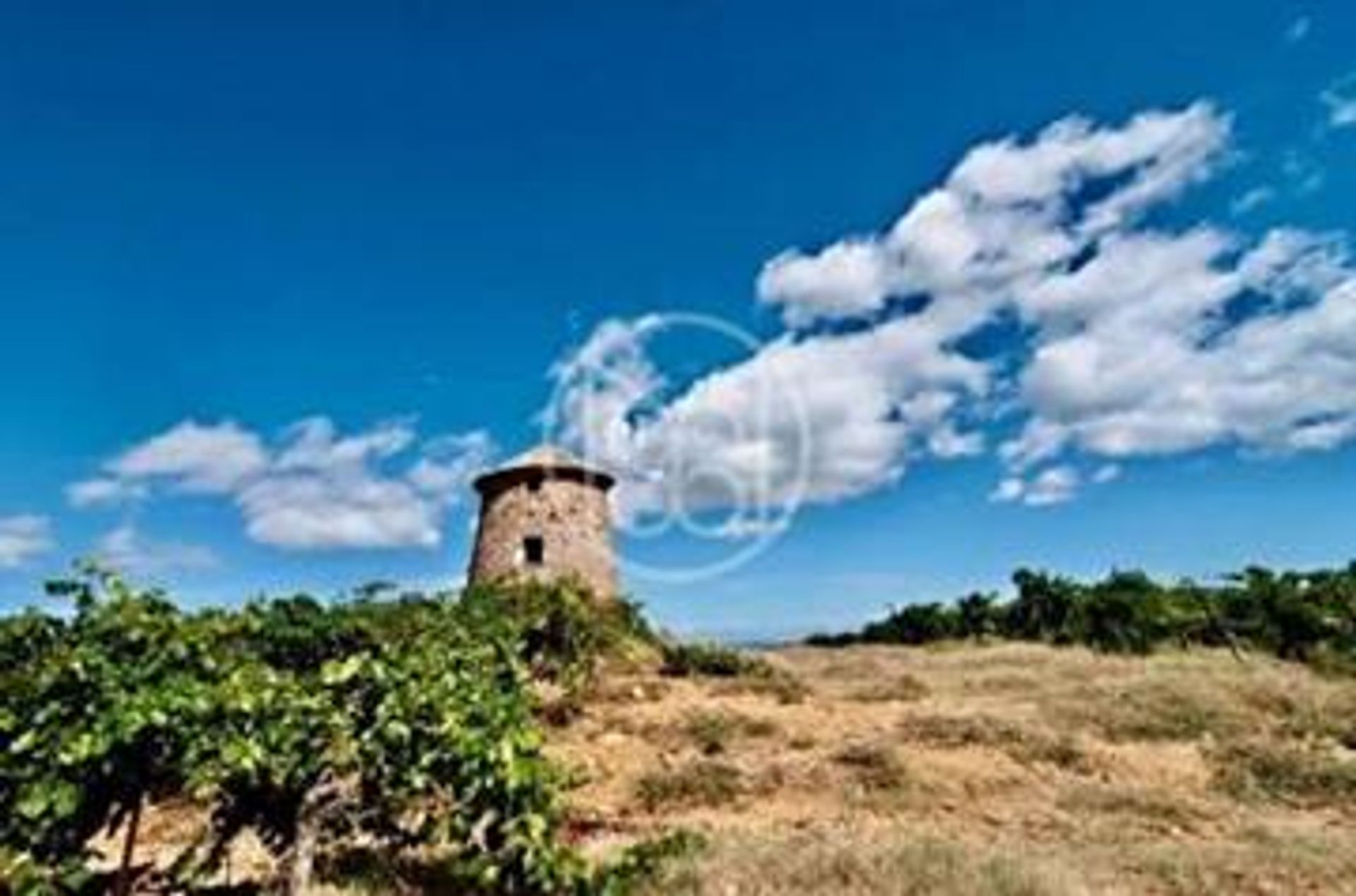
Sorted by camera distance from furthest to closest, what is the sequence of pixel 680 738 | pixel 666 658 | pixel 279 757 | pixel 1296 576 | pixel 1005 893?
pixel 1296 576 → pixel 666 658 → pixel 680 738 → pixel 1005 893 → pixel 279 757

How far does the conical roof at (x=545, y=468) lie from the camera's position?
28.1m

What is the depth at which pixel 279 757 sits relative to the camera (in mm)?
8227

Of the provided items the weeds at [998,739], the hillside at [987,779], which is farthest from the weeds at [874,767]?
the weeds at [998,739]

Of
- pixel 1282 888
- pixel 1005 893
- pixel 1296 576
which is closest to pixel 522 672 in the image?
pixel 1005 893

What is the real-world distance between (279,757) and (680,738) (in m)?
10.0

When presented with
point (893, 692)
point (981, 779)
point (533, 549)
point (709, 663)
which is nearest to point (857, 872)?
point (981, 779)

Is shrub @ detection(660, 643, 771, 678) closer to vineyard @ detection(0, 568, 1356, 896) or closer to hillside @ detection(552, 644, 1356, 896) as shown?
vineyard @ detection(0, 568, 1356, 896)

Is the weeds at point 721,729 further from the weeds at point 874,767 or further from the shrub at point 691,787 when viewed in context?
the shrub at point 691,787

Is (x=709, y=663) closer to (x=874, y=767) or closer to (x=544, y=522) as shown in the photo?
(x=544, y=522)

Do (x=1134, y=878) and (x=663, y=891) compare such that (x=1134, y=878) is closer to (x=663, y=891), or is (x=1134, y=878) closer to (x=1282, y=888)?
(x=1282, y=888)

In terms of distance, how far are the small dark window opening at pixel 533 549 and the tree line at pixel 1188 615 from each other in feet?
37.6

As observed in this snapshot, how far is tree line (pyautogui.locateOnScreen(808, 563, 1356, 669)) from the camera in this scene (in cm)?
2892

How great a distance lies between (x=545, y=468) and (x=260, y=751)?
66.3ft

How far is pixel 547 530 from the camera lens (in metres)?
27.8
